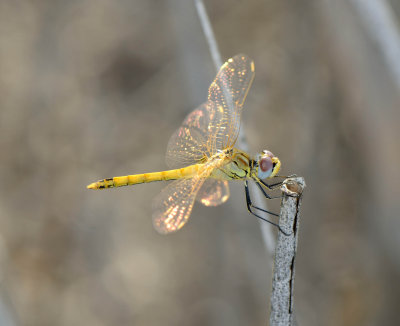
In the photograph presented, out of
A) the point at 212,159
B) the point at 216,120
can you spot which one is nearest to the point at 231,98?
the point at 216,120

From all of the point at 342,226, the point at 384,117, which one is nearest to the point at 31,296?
the point at 342,226

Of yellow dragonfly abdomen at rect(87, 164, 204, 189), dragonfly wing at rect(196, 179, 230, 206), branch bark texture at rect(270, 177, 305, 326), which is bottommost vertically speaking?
branch bark texture at rect(270, 177, 305, 326)

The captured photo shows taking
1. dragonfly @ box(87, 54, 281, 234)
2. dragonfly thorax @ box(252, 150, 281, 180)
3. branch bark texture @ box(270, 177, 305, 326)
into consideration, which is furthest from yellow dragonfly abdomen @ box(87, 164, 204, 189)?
branch bark texture @ box(270, 177, 305, 326)

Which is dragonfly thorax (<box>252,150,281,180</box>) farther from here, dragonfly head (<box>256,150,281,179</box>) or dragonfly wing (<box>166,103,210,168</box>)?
dragonfly wing (<box>166,103,210,168</box>)

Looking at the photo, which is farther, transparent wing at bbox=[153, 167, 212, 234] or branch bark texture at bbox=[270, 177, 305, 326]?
transparent wing at bbox=[153, 167, 212, 234]

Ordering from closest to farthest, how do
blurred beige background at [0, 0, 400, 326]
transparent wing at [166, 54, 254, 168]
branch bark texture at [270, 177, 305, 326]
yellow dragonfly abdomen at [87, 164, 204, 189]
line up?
branch bark texture at [270, 177, 305, 326], transparent wing at [166, 54, 254, 168], yellow dragonfly abdomen at [87, 164, 204, 189], blurred beige background at [0, 0, 400, 326]

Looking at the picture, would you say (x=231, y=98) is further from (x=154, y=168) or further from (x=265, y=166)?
(x=154, y=168)

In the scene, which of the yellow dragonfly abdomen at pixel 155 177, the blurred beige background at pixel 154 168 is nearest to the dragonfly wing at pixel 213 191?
the yellow dragonfly abdomen at pixel 155 177

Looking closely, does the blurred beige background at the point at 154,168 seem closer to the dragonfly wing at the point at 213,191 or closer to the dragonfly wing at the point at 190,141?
the dragonfly wing at the point at 213,191
